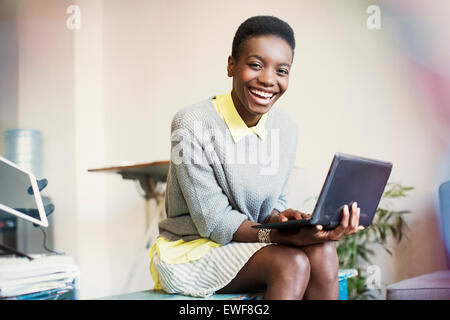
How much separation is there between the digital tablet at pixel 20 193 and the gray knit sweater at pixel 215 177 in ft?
0.89

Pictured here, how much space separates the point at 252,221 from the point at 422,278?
1.91 feet

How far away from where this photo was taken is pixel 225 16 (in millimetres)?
1366

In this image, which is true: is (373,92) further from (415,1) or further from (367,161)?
(367,161)

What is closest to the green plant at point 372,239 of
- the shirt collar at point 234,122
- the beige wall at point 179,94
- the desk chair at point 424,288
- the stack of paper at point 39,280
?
the beige wall at point 179,94

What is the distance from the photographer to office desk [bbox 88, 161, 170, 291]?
5.67 ft

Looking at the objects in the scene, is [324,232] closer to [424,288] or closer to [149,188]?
[424,288]

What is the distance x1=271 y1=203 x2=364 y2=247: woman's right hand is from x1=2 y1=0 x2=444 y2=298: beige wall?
0.68 meters

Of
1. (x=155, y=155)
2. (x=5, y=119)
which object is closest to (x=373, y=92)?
(x=155, y=155)

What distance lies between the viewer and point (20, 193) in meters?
1.09

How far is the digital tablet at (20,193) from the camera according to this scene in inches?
42.1

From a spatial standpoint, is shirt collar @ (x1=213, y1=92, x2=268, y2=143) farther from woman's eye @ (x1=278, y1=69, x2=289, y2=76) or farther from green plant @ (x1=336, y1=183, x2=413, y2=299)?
green plant @ (x1=336, y1=183, x2=413, y2=299)

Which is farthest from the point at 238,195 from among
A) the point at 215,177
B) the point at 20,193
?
the point at 20,193
